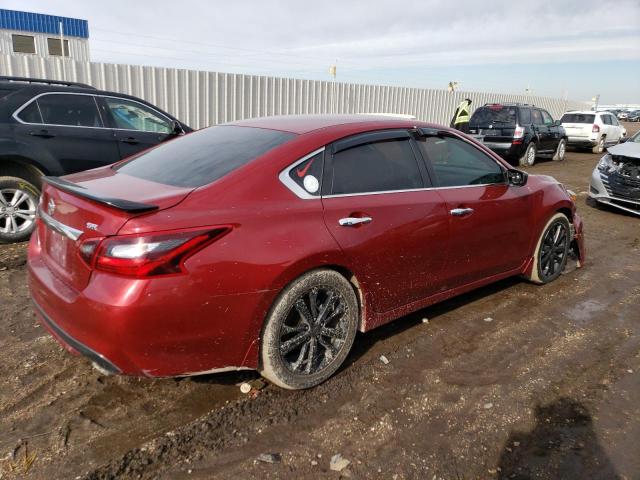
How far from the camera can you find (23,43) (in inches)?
897

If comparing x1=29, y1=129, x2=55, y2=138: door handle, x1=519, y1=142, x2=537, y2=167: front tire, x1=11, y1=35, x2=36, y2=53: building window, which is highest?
x1=11, y1=35, x2=36, y2=53: building window

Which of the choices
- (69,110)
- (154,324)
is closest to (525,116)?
(69,110)

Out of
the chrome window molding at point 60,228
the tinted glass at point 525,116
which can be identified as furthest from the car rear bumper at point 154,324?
the tinted glass at point 525,116

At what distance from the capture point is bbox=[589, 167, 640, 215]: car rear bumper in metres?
8.22

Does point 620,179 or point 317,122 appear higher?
point 317,122

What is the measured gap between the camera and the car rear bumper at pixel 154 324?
2324 millimetres

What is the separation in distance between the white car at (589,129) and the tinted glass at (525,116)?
20.9 ft

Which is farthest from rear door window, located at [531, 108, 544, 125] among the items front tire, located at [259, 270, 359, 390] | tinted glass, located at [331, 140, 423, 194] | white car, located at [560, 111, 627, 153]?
front tire, located at [259, 270, 359, 390]

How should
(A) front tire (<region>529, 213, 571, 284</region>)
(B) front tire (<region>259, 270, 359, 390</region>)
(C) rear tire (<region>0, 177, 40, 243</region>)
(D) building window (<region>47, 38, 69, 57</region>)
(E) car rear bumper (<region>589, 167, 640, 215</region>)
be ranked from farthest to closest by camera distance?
(D) building window (<region>47, 38, 69, 57</region>)
(E) car rear bumper (<region>589, 167, 640, 215</region>)
(C) rear tire (<region>0, 177, 40, 243</region>)
(A) front tire (<region>529, 213, 571, 284</region>)
(B) front tire (<region>259, 270, 359, 390</region>)

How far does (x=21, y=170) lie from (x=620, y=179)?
863 cm

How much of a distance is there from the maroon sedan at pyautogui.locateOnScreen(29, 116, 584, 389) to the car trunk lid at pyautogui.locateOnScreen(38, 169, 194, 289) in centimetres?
1

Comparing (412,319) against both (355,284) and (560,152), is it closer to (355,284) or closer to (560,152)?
(355,284)

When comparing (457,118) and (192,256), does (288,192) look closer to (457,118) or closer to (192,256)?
(192,256)

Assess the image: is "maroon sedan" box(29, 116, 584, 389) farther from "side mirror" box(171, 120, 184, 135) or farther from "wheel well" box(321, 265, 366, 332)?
"side mirror" box(171, 120, 184, 135)
